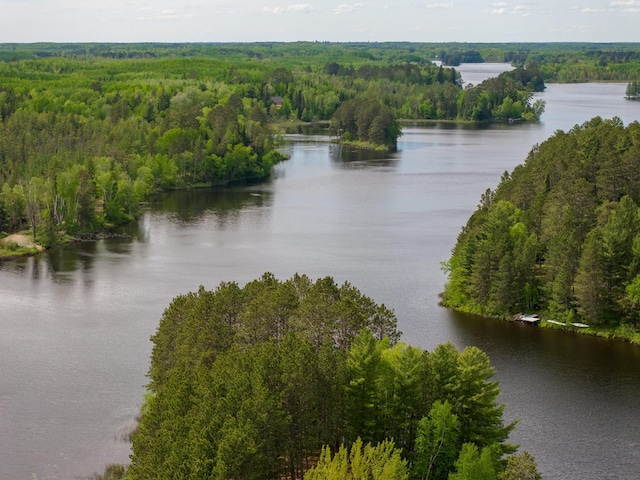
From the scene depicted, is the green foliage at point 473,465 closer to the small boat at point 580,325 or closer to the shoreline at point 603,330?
the shoreline at point 603,330

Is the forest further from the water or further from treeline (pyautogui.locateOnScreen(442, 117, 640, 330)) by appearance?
treeline (pyautogui.locateOnScreen(442, 117, 640, 330))

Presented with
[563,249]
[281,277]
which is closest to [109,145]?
[281,277]

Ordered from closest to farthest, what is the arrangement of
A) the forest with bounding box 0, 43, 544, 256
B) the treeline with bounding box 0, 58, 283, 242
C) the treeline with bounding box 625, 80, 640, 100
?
1. the treeline with bounding box 0, 58, 283, 242
2. the forest with bounding box 0, 43, 544, 256
3. the treeline with bounding box 625, 80, 640, 100

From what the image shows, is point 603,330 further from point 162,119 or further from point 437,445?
point 162,119

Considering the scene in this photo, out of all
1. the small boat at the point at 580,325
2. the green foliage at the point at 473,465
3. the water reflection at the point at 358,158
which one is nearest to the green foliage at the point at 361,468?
the green foliage at the point at 473,465

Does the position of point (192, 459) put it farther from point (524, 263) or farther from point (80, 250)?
point (80, 250)

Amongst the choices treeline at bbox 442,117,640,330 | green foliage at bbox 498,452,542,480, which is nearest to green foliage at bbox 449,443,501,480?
green foliage at bbox 498,452,542,480
